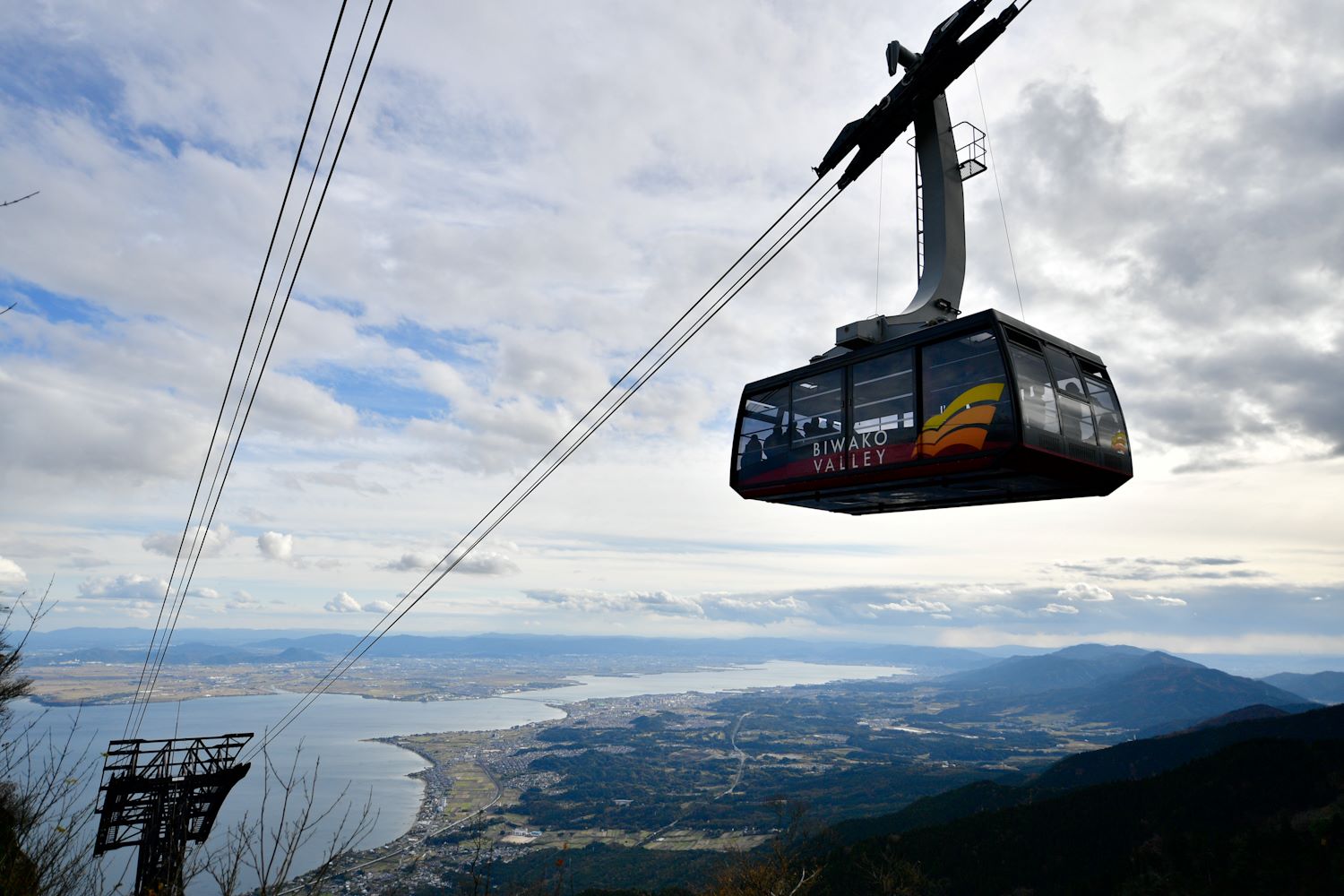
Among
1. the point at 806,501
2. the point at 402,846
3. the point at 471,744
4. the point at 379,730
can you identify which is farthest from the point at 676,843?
the point at 379,730

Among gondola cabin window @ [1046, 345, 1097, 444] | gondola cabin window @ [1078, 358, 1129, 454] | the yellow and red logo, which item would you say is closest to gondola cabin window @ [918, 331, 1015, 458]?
the yellow and red logo

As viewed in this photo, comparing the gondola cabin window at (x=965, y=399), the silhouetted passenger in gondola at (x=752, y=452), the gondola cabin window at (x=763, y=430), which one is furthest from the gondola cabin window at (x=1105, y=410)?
the silhouetted passenger in gondola at (x=752, y=452)

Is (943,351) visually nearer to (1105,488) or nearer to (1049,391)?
(1049,391)

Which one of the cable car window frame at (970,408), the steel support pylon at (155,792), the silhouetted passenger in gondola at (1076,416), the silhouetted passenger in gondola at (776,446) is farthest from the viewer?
the steel support pylon at (155,792)

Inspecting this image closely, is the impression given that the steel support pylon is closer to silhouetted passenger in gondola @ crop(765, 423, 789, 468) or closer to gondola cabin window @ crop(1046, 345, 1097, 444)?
silhouetted passenger in gondola @ crop(765, 423, 789, 468)

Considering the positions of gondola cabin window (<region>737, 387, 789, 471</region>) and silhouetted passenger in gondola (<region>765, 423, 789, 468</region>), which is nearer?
silhouetted passenger in gondola (<region>765, 423, 789, 468</region>)

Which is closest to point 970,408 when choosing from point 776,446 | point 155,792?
point 776,446

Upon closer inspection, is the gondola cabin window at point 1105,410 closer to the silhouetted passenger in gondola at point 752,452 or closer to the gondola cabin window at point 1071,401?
the gondola cabin window at point 1071,401

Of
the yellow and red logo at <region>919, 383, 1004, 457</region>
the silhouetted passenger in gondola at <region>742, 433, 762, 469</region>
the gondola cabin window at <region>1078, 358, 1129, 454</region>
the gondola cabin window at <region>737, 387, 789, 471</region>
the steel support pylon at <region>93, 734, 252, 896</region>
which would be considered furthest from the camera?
the steel support pylon at <region>93, 734, 252, 896</region>
